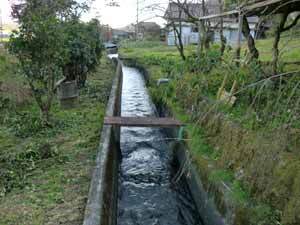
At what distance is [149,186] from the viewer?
5801 mm

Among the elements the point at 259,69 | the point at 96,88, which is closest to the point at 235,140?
the point at 259,69

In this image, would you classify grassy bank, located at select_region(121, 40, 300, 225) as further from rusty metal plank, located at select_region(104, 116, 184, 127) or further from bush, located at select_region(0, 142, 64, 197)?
bush, located at select_region(0, 142, 64, 197)

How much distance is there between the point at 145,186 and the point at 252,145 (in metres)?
2.54

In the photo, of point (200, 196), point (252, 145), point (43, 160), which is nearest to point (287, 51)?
point (252, 145)

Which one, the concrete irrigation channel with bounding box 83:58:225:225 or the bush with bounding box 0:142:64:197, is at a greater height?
the bush with bounding box 0:142:64:197

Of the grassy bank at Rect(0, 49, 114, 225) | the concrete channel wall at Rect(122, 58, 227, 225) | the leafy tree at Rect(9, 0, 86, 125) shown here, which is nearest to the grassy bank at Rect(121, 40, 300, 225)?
the concrete channel wall at Rect(122, 58, 227, 225)

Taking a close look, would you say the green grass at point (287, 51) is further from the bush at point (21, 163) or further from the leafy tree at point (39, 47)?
the leafy tree at point (39, 47)

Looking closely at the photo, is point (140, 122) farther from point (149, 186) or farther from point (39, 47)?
point (39, 47)

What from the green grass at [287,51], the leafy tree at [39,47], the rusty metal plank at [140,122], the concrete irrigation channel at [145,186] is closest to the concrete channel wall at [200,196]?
the concrete irrigation channel at [145,186]

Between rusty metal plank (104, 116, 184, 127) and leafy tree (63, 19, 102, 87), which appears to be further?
leafy tree (63, 19, 102, 87)

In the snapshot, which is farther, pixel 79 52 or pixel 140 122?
pixel 79 52

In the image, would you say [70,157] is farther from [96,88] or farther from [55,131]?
[96,88]

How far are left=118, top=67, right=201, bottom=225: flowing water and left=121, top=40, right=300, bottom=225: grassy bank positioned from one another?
737mm

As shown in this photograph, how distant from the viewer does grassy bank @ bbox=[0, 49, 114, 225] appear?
3.86 metres
